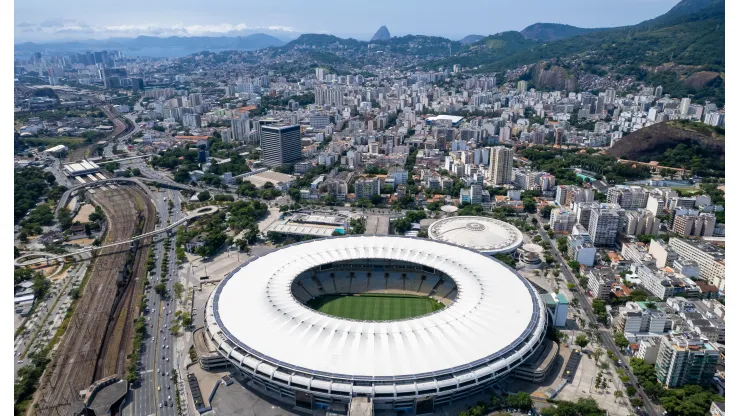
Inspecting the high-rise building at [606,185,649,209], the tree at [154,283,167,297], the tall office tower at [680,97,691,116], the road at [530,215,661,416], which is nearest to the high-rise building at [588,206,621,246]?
the road at [530,215,661,416]

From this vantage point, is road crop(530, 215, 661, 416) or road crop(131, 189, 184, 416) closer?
road crop(131, 189, 184, 416)

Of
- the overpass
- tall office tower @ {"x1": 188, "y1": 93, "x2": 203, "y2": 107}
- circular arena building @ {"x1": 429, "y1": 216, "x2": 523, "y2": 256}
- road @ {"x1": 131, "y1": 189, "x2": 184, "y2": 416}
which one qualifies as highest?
tall office tower @ {"x1": 188, "y1": 93, "x2": 203, "y2": 107}

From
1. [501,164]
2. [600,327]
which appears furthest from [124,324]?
[501,164]

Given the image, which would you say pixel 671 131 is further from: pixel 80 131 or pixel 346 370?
pixel 80 131

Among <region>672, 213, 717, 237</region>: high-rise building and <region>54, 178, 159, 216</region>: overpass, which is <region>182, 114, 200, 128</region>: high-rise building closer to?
<region>54, 178, 159, 216</region>: overpass

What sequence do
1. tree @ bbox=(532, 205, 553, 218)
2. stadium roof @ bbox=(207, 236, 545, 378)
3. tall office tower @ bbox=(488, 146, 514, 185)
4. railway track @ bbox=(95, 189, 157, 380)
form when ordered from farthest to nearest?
1. tall office tower @ bbox=(488, 146, 514, 185)
2. tree @ bbox=(532, 205, 553, 218)
3. railway track @ bbox=(95, 189, 157, 380)
4. stadium roof @ bbox=(207, 236, 545, 378)

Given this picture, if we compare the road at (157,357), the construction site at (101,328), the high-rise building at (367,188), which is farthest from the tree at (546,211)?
the construction site at (101,328)

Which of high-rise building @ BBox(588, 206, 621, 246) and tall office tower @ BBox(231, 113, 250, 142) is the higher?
tall office tower @ BBox(231, 113, 250, 142)

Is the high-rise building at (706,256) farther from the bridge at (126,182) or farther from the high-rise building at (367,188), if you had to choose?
the bridge at (126,182)
